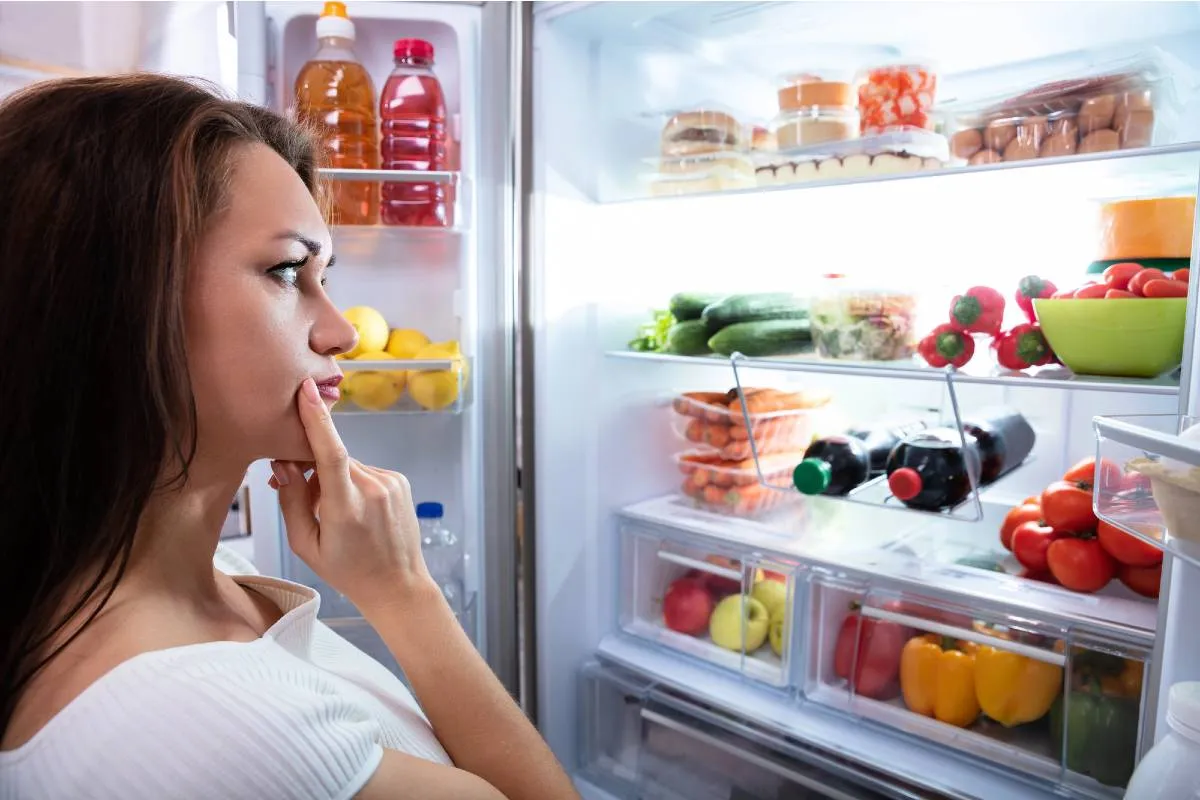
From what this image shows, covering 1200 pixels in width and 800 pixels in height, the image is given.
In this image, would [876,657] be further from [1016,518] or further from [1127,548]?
[1127,548]

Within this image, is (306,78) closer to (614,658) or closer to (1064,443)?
(614,658)

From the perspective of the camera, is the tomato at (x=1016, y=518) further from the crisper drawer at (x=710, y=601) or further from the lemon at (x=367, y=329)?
the lemon at (x=367, y=329)

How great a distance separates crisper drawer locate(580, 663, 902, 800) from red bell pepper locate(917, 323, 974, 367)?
713 mm

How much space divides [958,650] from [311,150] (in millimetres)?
1263

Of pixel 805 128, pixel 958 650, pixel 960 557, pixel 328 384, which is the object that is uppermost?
pixel 805 128

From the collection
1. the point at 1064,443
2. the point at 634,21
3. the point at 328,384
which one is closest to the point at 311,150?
the point at 328,384

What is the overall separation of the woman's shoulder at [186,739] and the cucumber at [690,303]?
1.22m

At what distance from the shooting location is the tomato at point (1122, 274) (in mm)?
1197

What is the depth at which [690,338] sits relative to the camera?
169 centimetres

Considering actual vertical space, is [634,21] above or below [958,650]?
above

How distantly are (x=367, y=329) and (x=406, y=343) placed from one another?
0.28 ft

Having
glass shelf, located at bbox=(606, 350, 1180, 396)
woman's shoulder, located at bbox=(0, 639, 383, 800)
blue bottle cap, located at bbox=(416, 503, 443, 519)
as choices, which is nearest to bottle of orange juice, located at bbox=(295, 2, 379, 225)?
blue bottle cap, located at bbox=(416, 503, 443, 519)

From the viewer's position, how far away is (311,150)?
93 centimetres

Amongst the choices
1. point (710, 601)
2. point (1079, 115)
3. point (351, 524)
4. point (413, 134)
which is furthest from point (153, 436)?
point (710, 601)
